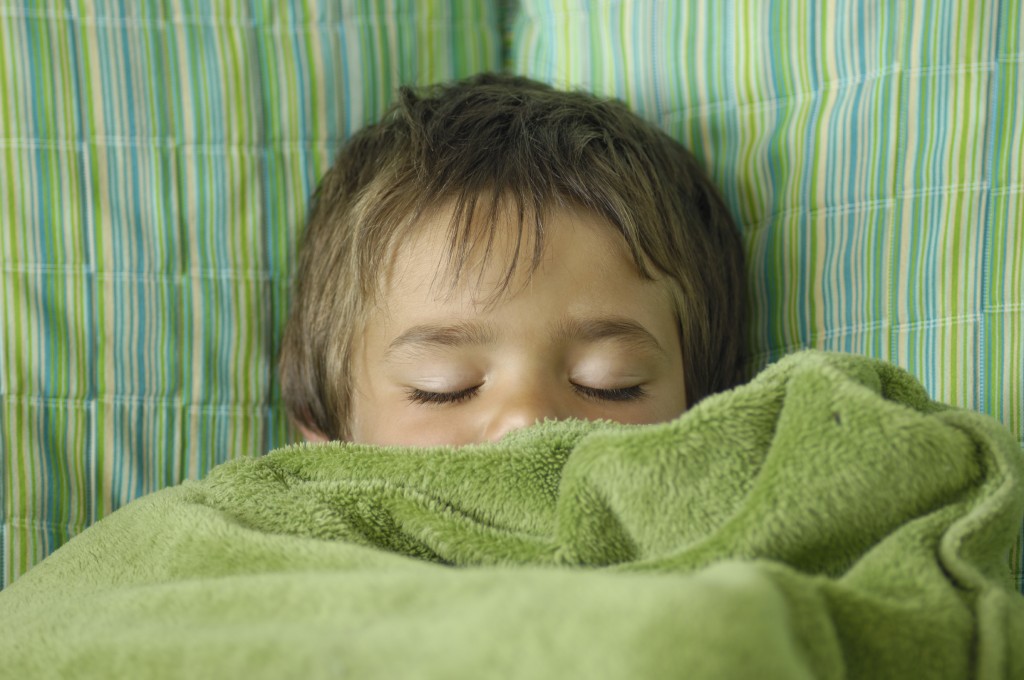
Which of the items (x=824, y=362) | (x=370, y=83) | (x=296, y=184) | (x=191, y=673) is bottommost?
(x=191, y=673)

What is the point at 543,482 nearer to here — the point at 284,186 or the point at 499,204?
the point at 499,204

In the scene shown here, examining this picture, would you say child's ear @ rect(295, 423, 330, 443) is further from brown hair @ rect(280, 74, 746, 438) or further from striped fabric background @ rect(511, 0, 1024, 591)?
striped fabric background @ rect(511, 0, 1024, 591)

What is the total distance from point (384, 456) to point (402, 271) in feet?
1.01

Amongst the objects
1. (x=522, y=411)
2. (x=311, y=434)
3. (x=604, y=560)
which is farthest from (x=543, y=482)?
(x=311, y=434)

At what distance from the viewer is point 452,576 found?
1.87ft

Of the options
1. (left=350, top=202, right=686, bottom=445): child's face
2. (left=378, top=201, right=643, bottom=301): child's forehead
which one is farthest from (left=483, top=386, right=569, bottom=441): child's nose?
(left=378, top=201, right=643, bottom=301): child's forehead

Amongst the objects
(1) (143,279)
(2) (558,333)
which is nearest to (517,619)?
(2) (558,333)

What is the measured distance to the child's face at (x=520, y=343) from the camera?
103 centimetres

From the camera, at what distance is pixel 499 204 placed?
1089mm

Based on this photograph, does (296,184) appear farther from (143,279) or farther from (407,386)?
(407,386)

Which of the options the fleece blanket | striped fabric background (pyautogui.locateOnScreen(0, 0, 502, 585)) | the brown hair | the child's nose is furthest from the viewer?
striped fabric background (pyautogui.locateOnScreen(0, 0, 502, 585))

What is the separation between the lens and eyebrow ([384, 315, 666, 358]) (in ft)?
3.40

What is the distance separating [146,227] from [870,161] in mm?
858

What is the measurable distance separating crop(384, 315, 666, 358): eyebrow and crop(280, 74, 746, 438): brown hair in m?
0.06
